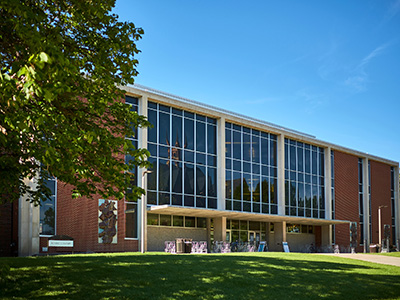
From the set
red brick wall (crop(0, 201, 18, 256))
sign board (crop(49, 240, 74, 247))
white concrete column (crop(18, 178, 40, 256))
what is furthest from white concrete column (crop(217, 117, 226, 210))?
red brick wall (crop(0, 201, 18, 256))

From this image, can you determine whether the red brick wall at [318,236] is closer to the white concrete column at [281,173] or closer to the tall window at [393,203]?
the white concrete column at [281,173]

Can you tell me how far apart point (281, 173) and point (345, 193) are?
11.4 metres

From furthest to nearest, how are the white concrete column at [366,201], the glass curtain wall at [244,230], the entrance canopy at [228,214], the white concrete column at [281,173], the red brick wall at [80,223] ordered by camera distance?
1. the white concrete column at [366,201]
2. the white concrete column at [281,173]
3. the glass curtain wall at [244,230]
4. the entrance canopy at [228,214]
5. the red brick wall at [80,223]

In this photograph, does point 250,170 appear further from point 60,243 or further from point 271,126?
point 60,243

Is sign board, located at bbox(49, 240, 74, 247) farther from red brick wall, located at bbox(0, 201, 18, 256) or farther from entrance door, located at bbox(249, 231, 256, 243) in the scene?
entrance door, located at bbox(249, 231, 256, 243)

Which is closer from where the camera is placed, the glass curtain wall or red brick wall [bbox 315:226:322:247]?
the glass curtain wall

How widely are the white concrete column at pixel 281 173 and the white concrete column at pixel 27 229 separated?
75.2ft

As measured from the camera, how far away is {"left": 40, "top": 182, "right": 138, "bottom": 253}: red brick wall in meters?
28.5

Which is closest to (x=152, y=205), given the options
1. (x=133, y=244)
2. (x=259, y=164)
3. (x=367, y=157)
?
(x=133, y=244)

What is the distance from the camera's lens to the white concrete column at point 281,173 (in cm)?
4346

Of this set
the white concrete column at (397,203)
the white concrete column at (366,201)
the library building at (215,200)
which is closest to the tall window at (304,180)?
the library building at (215,200)

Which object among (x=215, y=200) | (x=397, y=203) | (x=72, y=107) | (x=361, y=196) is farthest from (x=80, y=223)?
(x=397, y=203)

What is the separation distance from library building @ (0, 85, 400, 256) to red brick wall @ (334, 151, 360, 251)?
107 millimetres

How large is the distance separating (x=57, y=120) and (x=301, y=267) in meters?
11.6
